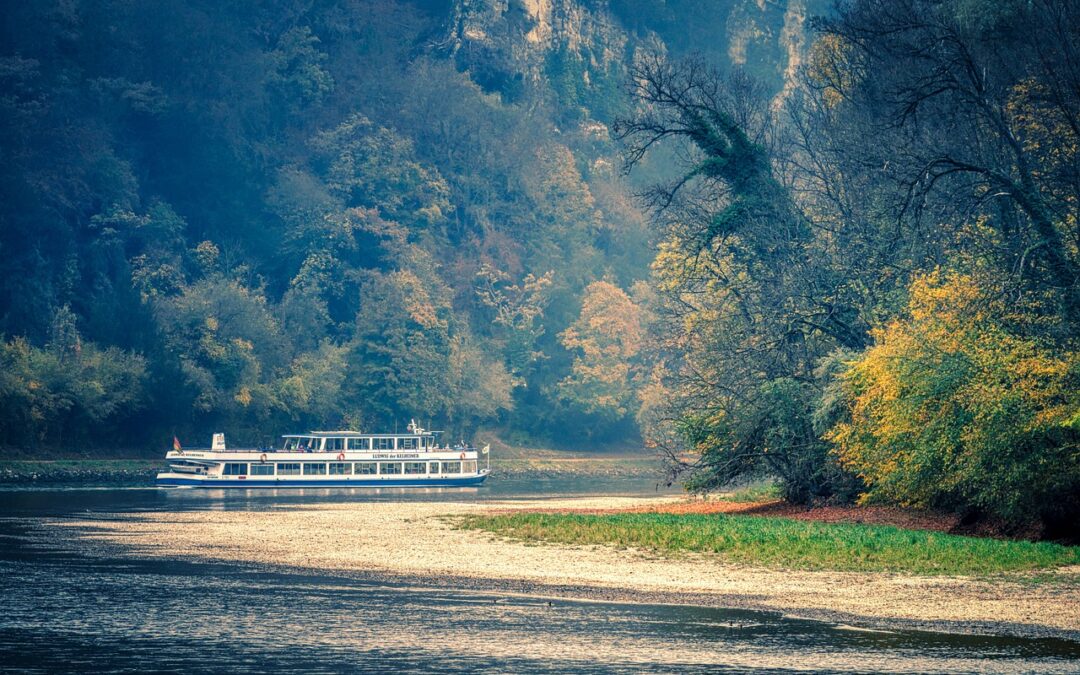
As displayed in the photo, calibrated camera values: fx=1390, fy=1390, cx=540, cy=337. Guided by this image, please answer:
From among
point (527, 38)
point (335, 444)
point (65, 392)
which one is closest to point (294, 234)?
point (65, 392)

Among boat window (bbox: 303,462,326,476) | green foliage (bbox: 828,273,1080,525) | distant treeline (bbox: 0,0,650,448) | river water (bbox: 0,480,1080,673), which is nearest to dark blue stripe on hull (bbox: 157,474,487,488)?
boat window (bbox: 303,462,326,476)

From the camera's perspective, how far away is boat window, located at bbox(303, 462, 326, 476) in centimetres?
8888

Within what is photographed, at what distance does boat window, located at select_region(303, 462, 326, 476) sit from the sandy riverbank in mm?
38475

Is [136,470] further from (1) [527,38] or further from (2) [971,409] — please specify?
(1) [527,38]

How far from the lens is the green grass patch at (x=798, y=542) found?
32.6 meters

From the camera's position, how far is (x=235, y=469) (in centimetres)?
8681

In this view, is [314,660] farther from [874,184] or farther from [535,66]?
[535,66]

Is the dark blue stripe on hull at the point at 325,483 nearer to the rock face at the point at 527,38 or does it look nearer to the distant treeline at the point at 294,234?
the distant treeline at the point at 294,234

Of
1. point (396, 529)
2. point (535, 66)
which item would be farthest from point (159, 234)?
point (396, 529)

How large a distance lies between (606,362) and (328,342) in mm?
26919

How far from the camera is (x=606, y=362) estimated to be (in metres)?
128

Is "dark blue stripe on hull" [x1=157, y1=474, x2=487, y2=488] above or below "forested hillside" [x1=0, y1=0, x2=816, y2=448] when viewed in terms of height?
below

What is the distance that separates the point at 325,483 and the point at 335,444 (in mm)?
6334

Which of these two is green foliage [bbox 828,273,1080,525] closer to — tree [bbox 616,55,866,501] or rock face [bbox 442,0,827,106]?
tree [bbox 616,55,866,501]
